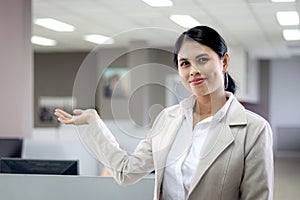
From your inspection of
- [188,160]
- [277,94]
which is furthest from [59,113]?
[277,94]

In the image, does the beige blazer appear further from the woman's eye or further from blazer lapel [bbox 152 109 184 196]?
the woman's eye

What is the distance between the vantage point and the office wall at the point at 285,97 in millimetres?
11250

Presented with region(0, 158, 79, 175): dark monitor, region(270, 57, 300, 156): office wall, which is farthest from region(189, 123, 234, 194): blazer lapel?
region(270, 57, 300, 156): office wall

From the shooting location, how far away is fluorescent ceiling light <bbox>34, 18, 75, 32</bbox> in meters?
6.03

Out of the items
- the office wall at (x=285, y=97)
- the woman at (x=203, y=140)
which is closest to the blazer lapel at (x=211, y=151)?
the woman at (x=203, y=140)

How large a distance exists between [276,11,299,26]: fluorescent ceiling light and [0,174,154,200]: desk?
3.84 meters

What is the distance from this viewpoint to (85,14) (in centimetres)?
557

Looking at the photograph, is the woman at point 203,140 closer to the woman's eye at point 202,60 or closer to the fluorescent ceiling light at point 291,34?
the woman's eye at point 202,60

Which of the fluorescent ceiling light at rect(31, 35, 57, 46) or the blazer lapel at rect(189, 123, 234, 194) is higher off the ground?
the fluorescent ceiling light at rect(31, 35, 57, 46)

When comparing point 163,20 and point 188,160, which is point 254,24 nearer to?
point 163,20

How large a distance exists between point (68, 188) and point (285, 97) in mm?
9822

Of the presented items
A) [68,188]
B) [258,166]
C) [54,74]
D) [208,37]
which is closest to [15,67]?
[68,188]

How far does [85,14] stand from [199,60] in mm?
4281

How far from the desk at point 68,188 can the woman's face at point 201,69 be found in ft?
2.16
